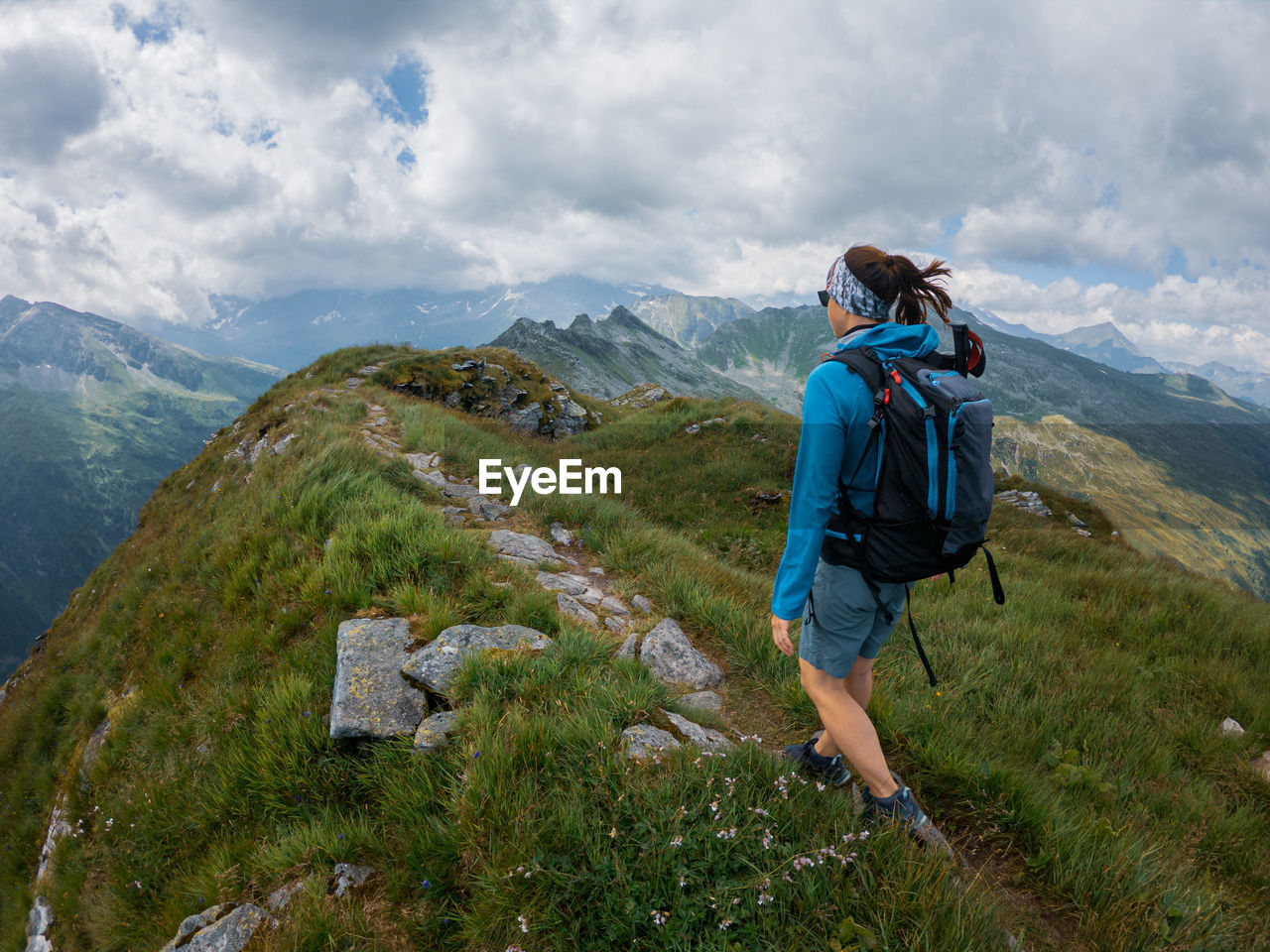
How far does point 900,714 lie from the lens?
4.13m

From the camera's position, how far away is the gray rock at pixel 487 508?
8859 mm

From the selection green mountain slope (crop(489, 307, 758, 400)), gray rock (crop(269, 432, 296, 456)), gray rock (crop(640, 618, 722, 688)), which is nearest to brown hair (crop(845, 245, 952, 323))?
gray rock (crop(640, 618, 722, 688))

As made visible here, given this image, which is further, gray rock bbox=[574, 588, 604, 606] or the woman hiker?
gray rock bbox=[574, 588, 604, 606]

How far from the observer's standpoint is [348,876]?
3051 mm

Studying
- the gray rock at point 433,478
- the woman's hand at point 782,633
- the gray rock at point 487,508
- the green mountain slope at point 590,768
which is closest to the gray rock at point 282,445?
the green mountain slope at point 590,768

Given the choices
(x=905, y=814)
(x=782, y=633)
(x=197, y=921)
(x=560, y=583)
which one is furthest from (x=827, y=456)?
Answer: (x=197, y=921)

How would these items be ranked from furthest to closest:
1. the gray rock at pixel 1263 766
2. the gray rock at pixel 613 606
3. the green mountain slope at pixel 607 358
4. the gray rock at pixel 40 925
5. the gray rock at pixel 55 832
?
the green mountain slope at pixel 607 358, the gray rock at pixel 613 606, the gray rock at pixel 55 832, the gray rock at pixel 1263 766, the gray rock at pixel 40 925

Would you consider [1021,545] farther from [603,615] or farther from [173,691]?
[173,691]

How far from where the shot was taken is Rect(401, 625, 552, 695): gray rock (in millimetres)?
4164

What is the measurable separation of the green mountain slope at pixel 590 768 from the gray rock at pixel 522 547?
45 centimetres

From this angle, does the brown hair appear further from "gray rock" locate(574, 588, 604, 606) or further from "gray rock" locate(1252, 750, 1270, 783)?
"gray rock" locate(1252, 750, 1270, 783)

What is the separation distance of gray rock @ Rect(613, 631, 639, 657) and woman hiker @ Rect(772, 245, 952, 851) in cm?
199

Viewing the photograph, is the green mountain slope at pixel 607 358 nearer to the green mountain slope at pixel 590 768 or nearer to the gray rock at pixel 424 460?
the gray rock at pixel 424 460

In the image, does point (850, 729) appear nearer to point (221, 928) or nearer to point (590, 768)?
point (590, 768)
